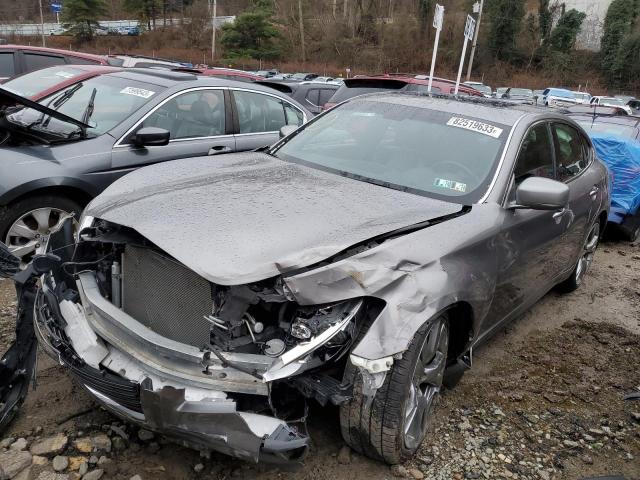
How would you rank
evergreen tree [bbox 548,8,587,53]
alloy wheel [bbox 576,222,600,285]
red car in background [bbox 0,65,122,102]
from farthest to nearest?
evergreen tree [bbox 548,8,587,53] < red car in background [bbox 0,65,122,102] < alloy wheel [bbox 576,222,600,285]

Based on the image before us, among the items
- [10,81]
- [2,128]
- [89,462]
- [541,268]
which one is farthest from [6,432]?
[10,81]

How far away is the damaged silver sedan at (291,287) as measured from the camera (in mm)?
2174

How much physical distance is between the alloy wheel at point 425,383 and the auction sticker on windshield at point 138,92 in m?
3.56

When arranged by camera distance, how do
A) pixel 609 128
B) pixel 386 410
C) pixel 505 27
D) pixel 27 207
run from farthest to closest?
pixel 505 27, pixel 609 128, pixel 27 207, pixel 386 410

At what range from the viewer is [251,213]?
2.57m

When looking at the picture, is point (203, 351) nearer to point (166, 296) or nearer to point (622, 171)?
point (166, 296)

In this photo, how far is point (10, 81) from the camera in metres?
6.52

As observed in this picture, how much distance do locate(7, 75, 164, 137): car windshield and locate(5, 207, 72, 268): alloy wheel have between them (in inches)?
28.3

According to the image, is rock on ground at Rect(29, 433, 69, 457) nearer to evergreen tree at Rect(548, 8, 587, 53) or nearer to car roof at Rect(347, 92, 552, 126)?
car roof at Rect(347, 92, 552, 126)

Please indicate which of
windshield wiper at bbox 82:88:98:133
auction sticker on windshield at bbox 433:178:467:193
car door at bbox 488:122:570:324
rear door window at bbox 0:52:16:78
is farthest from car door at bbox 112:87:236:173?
rear door window at bbox 0:52:16:78

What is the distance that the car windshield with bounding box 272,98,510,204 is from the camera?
3250 millimetres

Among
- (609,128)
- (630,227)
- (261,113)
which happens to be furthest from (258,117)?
(609,128)

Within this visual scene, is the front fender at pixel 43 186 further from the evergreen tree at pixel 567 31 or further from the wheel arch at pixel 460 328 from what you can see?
the evergreen tree at pixel 567 31

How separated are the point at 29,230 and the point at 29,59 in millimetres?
6305
